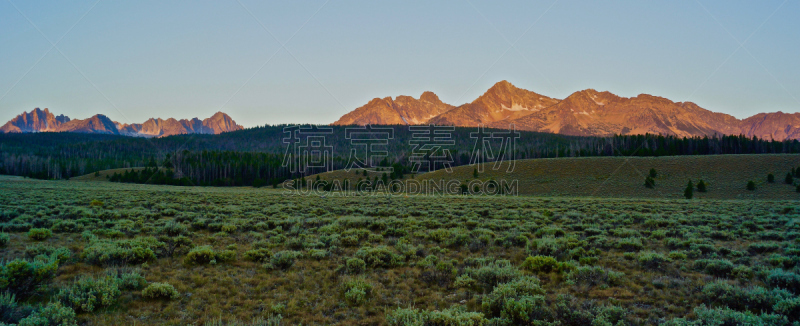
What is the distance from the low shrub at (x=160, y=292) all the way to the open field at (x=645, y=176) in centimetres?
5338

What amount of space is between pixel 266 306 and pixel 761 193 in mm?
63269

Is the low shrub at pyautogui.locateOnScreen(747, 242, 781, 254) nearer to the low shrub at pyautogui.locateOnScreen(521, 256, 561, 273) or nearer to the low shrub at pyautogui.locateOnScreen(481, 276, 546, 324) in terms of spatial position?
the low shrub at pyautogui.locateOnScreen(521, 256, 561, 273)

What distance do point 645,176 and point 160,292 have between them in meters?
68.0

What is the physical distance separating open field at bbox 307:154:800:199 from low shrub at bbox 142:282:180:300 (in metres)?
53.4

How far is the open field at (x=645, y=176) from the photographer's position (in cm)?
4753

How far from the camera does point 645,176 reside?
56.9m

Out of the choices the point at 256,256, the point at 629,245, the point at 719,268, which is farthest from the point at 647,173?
the point at 256,256

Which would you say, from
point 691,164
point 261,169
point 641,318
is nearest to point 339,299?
point 641,318

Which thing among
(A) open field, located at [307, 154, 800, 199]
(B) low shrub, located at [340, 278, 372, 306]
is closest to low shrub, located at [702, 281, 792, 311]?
(B) low shrub, located at [340, 278, 372, 306]

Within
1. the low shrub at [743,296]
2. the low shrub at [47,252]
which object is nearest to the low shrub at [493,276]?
→ the low shrub at [743,296]

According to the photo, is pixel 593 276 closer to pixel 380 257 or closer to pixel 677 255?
pixel 677 255

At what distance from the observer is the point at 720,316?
209 inches

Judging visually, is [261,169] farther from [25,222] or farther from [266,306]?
[266,306]

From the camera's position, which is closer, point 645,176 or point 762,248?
point 762,248
